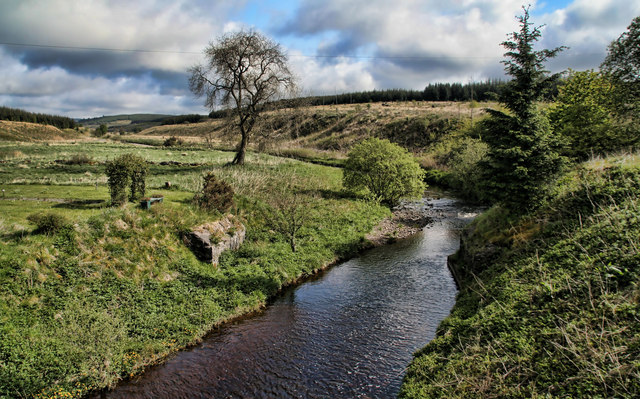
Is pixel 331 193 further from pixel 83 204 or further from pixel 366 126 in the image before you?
pixel 366 126

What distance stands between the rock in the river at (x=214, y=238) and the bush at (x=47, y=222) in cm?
533

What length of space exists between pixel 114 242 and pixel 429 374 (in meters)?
13.3

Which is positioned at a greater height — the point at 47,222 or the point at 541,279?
the point at 47,222

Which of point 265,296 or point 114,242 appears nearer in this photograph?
point 114,242

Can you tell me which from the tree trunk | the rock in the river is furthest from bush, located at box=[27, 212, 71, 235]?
the tree trunk

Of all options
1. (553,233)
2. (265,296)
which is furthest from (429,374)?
(265,296)

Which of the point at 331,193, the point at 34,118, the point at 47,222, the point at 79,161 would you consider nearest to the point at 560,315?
the point at 47,222

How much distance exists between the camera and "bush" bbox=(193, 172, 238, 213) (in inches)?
808

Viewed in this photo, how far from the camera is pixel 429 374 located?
924cm

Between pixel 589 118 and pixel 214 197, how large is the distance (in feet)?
81.5

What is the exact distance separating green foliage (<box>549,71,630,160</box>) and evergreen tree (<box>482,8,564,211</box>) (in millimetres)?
6705

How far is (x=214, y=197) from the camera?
20750 millimetres

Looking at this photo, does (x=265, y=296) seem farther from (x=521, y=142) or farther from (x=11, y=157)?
(x=11, y=157)

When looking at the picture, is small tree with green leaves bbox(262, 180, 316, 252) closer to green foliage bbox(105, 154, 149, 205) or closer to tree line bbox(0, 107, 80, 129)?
green foliage bbox(105, 154, 149, 205)
